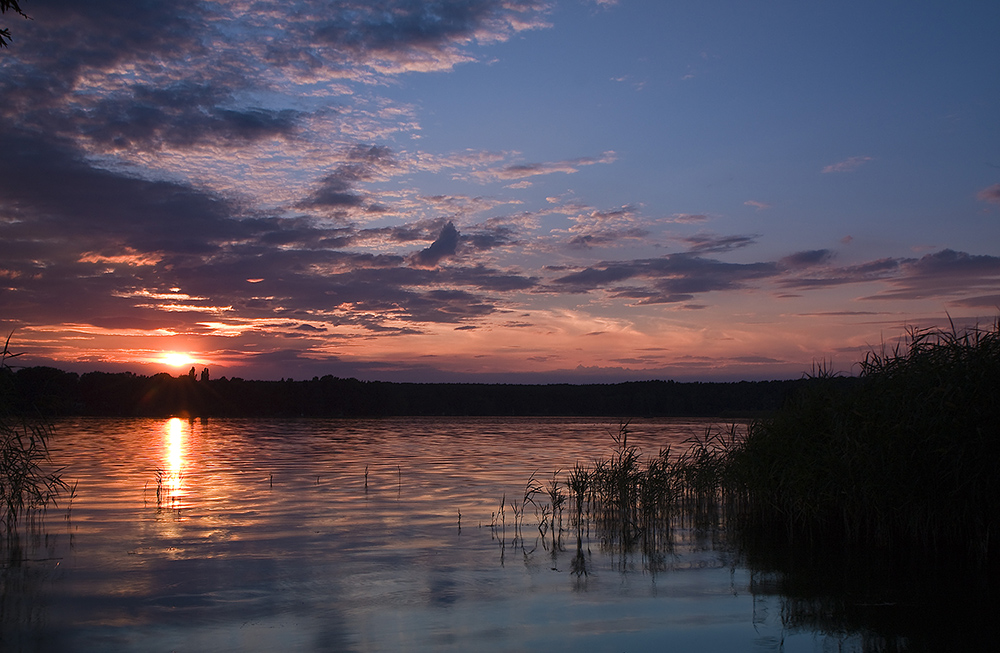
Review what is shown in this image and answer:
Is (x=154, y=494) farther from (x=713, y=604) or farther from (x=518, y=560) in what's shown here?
(x=713, y=604)

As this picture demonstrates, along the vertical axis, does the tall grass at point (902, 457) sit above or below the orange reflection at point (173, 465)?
above

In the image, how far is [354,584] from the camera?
11367 mm

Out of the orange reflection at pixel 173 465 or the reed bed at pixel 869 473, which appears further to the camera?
the orange reflection at pixel 173 465

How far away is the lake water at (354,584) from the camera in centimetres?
886

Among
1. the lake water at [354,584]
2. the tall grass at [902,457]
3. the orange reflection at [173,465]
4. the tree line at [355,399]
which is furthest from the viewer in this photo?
the tree line at [355,399]

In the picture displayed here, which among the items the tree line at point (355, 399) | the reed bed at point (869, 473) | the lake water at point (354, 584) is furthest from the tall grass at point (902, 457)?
the tree line at point (355, 399)

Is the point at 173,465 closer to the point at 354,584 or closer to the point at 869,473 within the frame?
the point at 354,584

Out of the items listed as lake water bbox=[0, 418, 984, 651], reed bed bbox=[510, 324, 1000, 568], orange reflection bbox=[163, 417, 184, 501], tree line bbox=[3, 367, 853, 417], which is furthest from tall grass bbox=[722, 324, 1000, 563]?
tree line bbox=[3, 367, 853, 417]

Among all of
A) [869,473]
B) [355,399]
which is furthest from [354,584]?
[355,399]

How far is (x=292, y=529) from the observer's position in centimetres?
1600

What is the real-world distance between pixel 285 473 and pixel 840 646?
22.7 m

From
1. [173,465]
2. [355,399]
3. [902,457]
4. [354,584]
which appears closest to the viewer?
[354,584]

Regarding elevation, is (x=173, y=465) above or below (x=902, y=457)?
below

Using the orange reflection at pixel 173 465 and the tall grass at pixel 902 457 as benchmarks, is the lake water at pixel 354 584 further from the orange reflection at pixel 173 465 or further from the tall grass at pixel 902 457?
the tall grass at pixel 902 457
